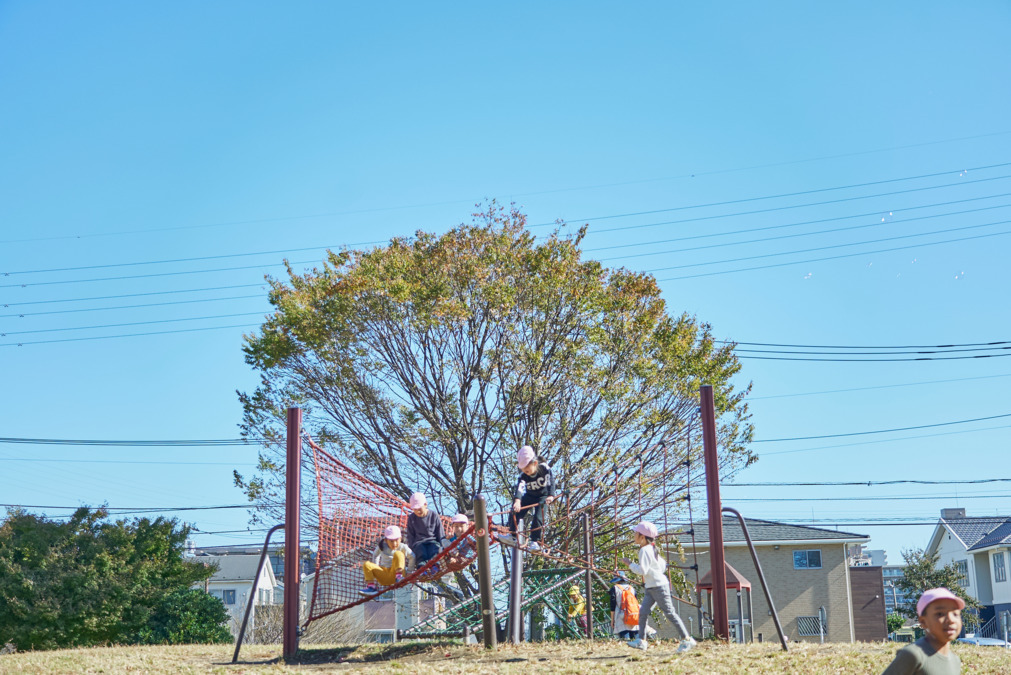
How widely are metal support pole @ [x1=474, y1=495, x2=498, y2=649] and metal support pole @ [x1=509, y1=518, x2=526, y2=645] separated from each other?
0.56 meters

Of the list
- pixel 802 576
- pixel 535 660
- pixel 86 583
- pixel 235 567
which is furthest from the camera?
pixel 235 567

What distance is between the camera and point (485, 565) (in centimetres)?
981

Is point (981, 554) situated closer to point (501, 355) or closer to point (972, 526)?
point (972, 526)

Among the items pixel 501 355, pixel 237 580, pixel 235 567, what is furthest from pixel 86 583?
pixel 235 567

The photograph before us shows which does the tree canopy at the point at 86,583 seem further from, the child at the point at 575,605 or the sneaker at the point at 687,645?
the sneaker at the point at 687,645

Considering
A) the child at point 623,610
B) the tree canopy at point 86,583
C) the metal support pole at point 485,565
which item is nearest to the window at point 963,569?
A: the tree canopy at point 86,583

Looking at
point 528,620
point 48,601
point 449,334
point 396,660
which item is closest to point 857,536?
point 528,620

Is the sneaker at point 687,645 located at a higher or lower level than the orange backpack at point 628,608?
lower

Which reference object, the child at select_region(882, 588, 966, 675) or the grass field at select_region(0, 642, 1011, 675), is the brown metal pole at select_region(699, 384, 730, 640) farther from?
the child at select_region(882, 588, 966, 675)

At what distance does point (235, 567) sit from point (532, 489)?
40976 mm

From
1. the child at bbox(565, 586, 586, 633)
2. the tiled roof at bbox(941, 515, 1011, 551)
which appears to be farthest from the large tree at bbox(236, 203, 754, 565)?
the tiled roof at bbox(941, 515, 1011, 551)

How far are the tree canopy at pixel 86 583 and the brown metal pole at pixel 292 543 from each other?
1107 centimetres

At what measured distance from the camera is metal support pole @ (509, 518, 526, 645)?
10609 millimetres

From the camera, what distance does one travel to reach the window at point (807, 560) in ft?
118
